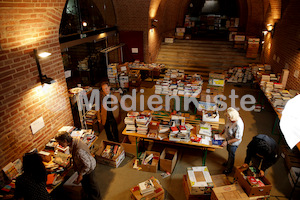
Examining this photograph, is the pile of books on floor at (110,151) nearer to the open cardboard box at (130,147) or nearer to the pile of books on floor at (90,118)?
the open cardboard box at (130,147)

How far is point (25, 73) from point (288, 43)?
8.79 metres

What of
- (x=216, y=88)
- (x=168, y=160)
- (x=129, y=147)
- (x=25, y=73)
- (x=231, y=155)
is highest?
(x=25, y=73)

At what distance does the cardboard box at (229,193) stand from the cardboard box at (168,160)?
1.25 metres

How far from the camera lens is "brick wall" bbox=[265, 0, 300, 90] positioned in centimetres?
713

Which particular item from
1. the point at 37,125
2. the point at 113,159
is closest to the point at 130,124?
the point at 113,159

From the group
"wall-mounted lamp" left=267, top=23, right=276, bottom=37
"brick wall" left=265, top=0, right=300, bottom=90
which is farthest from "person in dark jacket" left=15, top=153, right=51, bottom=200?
"wall-mounted lamp" left=267, top=23, right=276, bottom=37

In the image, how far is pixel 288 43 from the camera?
786cm

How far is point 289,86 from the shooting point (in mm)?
7500

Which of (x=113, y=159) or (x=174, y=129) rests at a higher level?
(x=174, y=129)

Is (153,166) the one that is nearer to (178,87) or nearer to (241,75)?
(178,87)

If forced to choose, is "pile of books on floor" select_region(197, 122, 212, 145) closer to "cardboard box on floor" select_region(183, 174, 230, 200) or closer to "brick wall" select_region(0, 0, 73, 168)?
"cardboard box on floor" select_region(183, 174, 230, 200)

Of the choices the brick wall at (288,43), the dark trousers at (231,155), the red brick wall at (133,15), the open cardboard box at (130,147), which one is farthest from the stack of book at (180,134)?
the red brick wall at (133,15)

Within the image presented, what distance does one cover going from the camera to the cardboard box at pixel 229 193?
381 centimetres

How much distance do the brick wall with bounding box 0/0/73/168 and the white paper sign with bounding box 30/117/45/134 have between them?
2.7 inches
